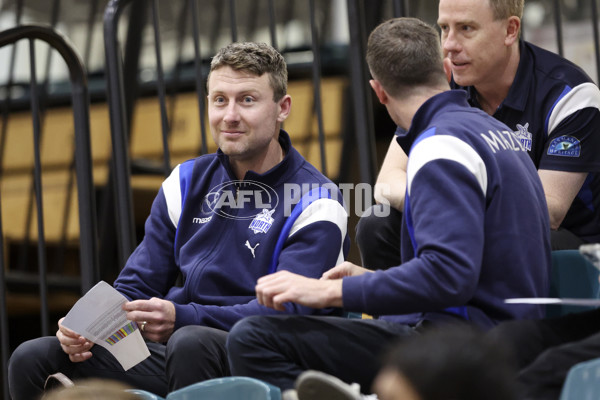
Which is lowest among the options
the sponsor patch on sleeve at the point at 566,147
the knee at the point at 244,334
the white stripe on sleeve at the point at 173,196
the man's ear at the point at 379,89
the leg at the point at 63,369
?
the leg at the point at 63,369

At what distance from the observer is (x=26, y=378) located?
239cm

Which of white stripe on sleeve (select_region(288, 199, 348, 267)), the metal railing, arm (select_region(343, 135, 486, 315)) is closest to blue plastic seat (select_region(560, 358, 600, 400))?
arm (select_region(343, 135, 486, 315))

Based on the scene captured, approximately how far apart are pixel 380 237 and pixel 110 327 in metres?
0.76

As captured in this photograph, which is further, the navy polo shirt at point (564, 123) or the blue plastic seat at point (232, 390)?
the navy polo shirt at point (564, 123)

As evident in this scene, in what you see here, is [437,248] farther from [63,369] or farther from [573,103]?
[63,369]

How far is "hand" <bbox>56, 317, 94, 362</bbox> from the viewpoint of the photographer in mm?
2361

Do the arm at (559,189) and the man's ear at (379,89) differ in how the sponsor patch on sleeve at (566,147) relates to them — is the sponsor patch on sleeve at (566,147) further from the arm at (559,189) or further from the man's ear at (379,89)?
the man's ear at (379,89)

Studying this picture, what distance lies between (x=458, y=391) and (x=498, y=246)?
87cm

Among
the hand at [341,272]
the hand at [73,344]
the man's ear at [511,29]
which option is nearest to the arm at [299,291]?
the hand at [341,272]

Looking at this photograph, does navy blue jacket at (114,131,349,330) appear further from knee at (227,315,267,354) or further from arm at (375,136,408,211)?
knee at (227,315,267,354)

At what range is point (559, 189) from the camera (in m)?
2.53

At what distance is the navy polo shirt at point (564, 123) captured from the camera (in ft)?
8.45

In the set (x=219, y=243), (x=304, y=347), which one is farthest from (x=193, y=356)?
(x=219, y=243)

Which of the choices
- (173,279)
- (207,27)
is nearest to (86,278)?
(173,279)
